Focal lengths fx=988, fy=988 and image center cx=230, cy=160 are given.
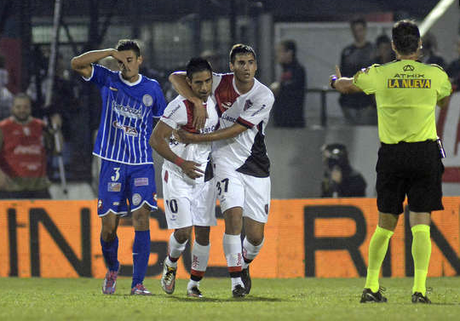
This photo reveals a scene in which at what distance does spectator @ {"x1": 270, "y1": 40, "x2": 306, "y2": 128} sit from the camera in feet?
43.5

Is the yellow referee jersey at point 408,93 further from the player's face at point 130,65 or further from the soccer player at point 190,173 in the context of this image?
the player's face at point 130,65

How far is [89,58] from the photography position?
825 centimetres

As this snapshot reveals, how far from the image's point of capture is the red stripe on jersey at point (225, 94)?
802cm

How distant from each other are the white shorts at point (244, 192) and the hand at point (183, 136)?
0.33 meters

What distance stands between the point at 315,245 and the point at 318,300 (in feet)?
13.6

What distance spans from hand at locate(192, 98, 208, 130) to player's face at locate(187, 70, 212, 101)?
0.24ft

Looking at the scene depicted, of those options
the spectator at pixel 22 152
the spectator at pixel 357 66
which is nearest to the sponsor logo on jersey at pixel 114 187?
the spectator at pixel 22 152

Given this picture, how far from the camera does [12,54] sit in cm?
1362

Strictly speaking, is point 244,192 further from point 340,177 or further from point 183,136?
point 340,177

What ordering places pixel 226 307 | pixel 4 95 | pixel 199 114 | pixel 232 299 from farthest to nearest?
pixel 4 95, pixel 199 114, pixel 232 299, pixel 226 307

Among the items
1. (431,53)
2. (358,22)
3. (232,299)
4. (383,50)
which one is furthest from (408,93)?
(358,22)

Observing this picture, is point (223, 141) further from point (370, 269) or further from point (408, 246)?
point (408, 246)

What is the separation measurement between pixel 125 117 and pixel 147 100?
238 mm

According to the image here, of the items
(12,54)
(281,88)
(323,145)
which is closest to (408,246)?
→ (323,145)
